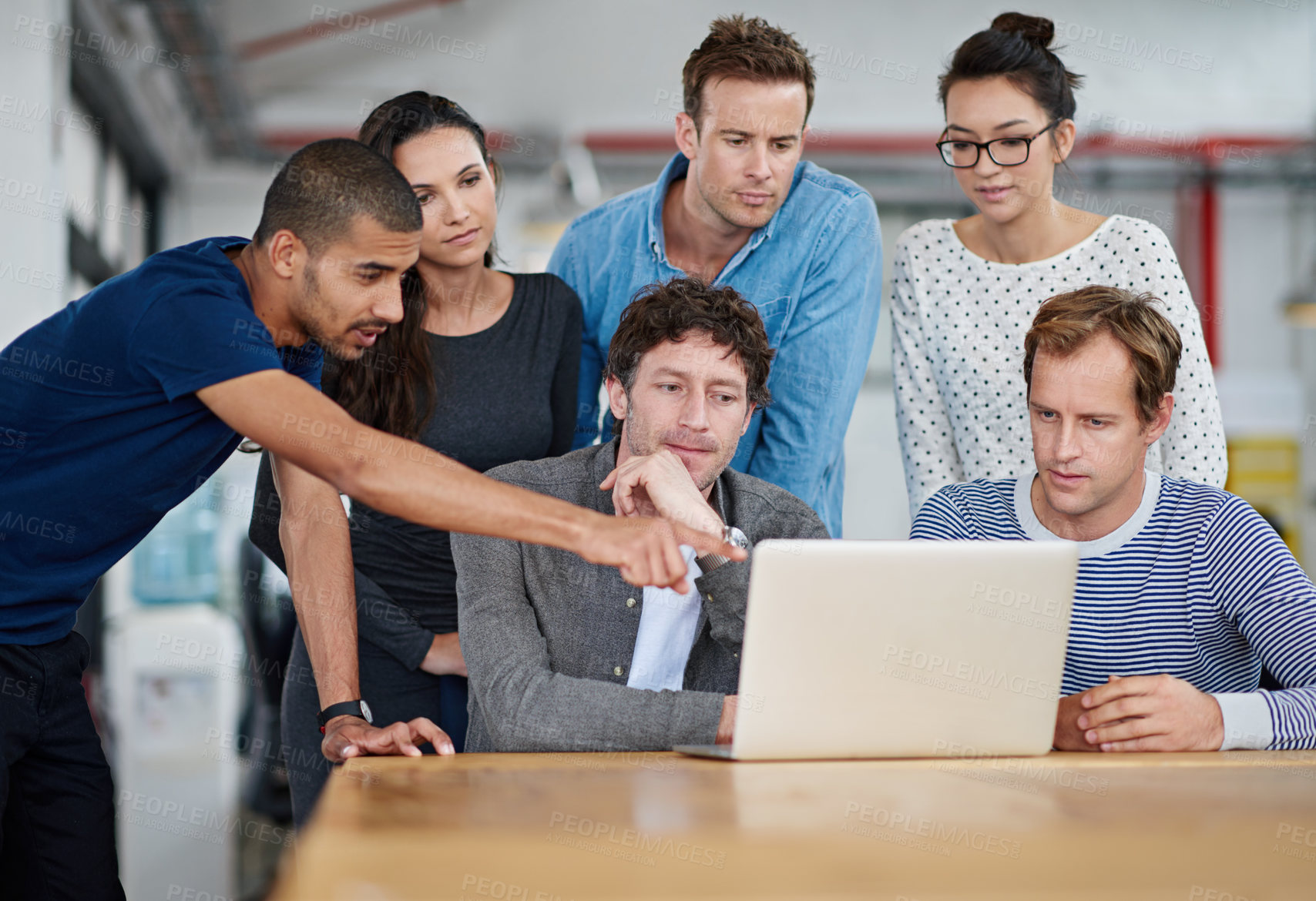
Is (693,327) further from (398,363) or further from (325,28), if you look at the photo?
(325,28)

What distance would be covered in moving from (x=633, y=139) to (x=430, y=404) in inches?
206

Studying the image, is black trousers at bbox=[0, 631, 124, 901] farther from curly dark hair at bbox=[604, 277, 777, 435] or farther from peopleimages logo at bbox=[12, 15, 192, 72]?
peopleimages logo at bbox=[12, 15, 192, 72]

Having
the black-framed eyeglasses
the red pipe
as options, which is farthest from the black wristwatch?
the red pipe

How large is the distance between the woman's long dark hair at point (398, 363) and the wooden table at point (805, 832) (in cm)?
81

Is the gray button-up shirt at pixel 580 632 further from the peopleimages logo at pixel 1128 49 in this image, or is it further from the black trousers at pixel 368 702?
the peopleimages logo at pixel 1128 49

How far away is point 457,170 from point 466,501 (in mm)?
909

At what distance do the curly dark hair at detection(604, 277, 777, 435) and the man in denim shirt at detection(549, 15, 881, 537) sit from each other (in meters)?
0.31

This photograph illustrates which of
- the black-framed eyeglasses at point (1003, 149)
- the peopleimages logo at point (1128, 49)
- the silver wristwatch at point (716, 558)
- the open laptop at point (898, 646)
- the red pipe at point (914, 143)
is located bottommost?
the open laptop at point (898, 646)

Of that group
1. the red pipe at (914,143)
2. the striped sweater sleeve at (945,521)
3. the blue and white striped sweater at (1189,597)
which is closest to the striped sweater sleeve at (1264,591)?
the blue and white striped sweater at (1189,597)

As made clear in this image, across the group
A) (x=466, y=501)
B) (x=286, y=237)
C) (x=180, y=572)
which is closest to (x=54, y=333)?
(x=286, y=237)

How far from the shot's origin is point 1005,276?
229 cm

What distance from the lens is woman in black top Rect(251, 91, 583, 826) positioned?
6.70 feet

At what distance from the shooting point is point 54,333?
5.01 feet

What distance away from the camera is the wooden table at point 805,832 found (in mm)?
899
